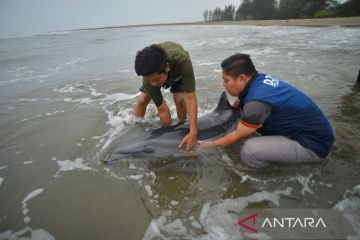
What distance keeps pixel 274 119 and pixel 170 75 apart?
1.70 m

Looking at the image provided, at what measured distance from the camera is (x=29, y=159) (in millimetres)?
4133

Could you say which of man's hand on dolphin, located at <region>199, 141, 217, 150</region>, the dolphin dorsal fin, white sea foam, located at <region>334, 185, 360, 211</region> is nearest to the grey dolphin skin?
the dolphin dorsal fin

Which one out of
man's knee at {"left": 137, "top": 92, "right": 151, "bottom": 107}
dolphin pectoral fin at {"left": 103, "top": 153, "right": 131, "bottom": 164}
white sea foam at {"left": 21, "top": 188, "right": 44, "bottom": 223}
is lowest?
white sea foam at {"left": 21, "top": 188, "right": 44, "bottom": 223}

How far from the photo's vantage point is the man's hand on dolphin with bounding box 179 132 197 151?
3504mm

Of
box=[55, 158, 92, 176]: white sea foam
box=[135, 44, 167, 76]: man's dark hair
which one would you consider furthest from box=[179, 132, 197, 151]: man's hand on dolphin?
box=[55, 158, 92, 176]: white sea foam

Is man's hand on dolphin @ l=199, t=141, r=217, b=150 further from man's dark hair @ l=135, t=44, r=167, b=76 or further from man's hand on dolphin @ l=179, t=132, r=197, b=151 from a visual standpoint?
man's dark hair @ l=135, t=44, r=167, b=76

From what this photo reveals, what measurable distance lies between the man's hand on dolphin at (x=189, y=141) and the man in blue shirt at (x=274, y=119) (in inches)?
12.3

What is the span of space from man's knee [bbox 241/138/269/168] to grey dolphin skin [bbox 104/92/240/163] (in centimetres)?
68

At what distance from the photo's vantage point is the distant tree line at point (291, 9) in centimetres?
4623

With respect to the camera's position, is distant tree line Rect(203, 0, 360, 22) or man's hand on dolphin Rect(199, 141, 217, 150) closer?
man's hand on dolphin Rect(199, 141, 217, 150)

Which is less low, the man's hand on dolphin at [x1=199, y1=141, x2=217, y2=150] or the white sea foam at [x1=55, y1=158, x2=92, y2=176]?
the man's hand on dolphin at [x1=199, y1=141, x2=217, y2=150]

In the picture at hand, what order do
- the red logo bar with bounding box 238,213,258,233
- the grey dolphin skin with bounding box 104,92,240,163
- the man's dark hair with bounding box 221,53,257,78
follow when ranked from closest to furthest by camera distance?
the red logo bar with bounding box 238,213,258,233 → the man's dark hair with bounding box 221,53,257,78 → the grey dolphin skin with bounding box 104,92,240,163

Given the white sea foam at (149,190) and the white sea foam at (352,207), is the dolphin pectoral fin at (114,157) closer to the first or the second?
the white sea foam at (149,190)

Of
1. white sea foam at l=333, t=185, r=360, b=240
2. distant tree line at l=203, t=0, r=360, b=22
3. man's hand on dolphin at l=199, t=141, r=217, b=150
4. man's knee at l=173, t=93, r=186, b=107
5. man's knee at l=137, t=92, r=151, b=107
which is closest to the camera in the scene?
white sea foam at l=333, t=185, r=360, b=240
